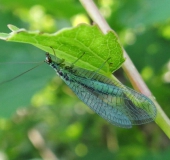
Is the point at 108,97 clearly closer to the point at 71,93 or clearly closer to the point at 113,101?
the point at 113,101

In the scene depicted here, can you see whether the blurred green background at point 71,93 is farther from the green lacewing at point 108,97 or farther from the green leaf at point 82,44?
the green leaf at point 82,44

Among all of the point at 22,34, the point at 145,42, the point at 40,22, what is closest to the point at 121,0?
the point at 145,42

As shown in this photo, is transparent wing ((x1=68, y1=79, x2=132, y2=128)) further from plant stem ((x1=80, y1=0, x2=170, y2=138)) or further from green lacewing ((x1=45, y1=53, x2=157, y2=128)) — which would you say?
plant stem ((x1=80, y1=0, x2=170, y2=138))

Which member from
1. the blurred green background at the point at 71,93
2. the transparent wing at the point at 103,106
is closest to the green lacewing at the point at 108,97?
the transparent wing at the point at 103,106

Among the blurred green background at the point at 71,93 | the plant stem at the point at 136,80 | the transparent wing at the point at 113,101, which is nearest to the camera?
the plant stem at the point at 136,80

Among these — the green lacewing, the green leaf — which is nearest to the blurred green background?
the green lacewing

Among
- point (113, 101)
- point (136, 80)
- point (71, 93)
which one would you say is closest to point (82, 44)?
point (136, 80)
